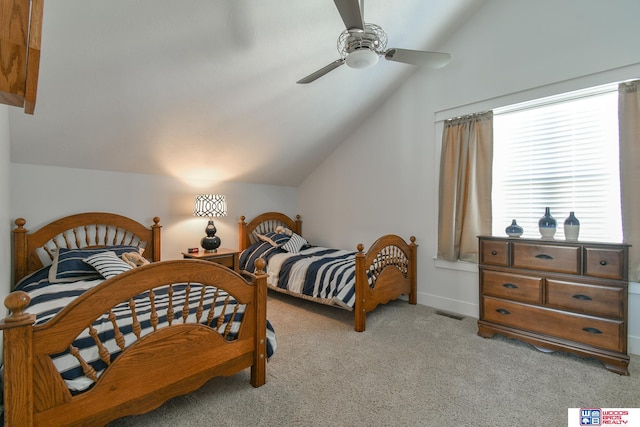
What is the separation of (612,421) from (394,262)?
1959 mm

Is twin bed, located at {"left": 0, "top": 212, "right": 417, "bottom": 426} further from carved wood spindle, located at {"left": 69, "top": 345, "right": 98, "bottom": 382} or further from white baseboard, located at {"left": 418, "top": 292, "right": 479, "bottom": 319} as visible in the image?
white baseboard, located at {"left": 418, "top": 292, "right": 479, "bottom": 319}

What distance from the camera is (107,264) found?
236 centimetres

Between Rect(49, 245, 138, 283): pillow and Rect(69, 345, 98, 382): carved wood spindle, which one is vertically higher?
Rect(49, 245, 138, 283): pillow

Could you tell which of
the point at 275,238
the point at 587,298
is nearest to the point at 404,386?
the point at 587,298

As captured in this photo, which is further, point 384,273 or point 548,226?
point 384,273

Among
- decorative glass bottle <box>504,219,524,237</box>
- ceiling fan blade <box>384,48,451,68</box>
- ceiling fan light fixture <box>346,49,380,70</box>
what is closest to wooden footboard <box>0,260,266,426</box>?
ceiling fan light fixture <box>346,49,380,70</box>

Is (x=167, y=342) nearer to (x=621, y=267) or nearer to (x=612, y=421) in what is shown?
(x=612, y=421)

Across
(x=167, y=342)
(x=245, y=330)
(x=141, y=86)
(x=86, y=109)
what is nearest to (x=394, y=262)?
(x=245, y=330)

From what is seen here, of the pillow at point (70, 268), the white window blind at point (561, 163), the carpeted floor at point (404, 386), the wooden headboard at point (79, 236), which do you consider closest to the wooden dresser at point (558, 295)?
the carpeted floor at point (404, 386)

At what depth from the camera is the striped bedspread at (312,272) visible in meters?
2.90

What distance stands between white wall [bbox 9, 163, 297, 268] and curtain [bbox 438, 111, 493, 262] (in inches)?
107

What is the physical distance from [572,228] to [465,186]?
3.34ft

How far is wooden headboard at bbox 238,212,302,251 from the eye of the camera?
421 cm

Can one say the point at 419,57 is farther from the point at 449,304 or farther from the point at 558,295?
the point at 449,304
